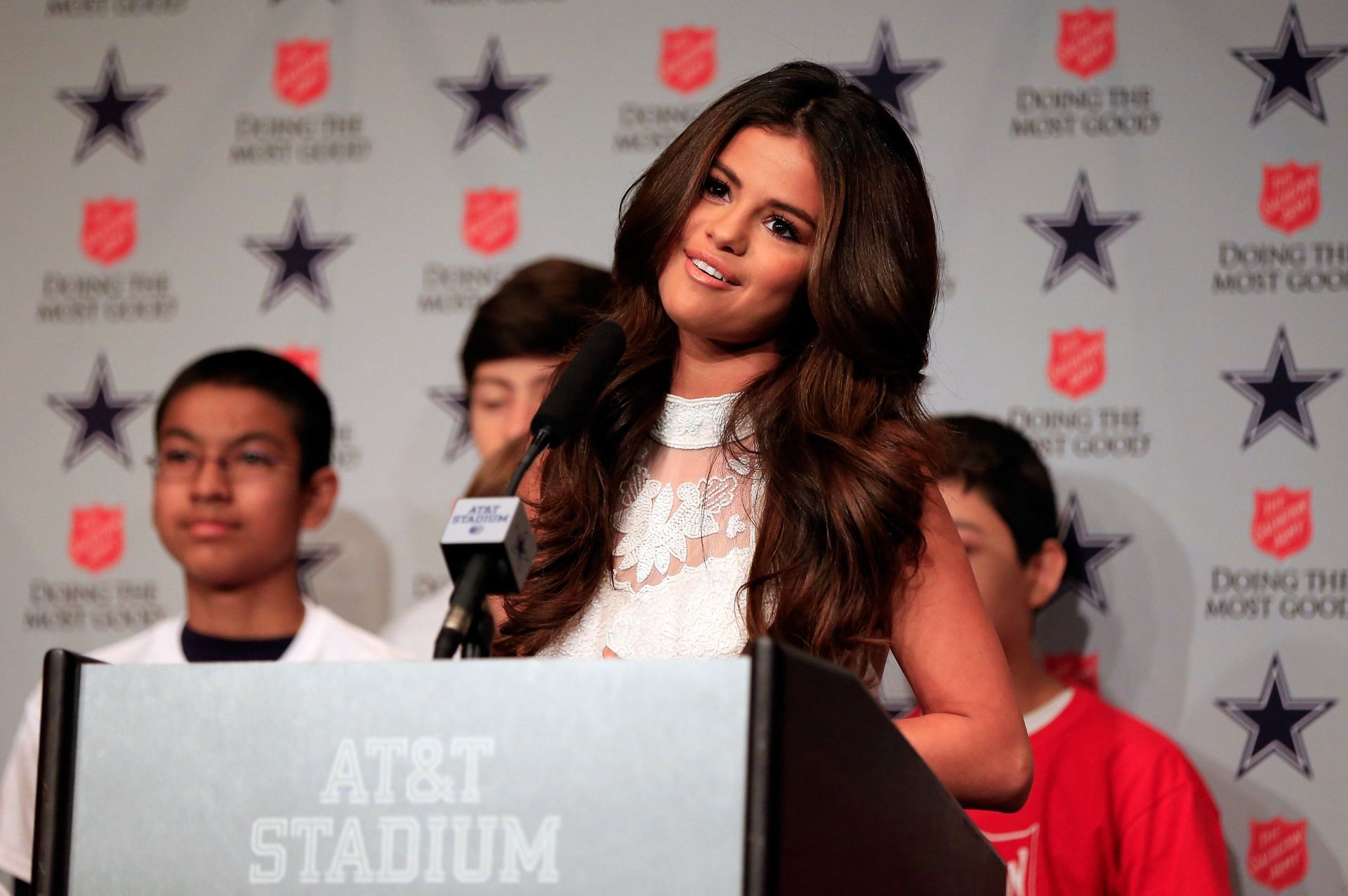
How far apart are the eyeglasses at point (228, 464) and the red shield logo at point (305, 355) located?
0.36m

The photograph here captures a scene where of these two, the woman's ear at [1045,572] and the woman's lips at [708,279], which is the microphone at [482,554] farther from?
the woman's ear at [1045,572]

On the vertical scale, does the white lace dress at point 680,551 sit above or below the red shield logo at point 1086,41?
below

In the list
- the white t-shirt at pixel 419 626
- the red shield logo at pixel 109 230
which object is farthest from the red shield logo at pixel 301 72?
the white t-shirt at pixel 419 626

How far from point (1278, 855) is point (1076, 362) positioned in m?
0.94

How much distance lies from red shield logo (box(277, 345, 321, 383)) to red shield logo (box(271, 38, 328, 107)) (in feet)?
1.78

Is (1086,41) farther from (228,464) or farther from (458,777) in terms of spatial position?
(458,777)

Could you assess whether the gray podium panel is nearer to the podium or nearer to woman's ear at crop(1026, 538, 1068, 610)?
the podium

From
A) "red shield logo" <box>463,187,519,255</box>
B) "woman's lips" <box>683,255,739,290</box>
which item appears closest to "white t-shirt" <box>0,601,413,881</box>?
"red shield logo" <box>463,187,519,255</box>

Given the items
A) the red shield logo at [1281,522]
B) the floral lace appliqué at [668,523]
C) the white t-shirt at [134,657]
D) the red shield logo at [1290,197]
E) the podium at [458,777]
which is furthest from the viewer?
the red shield logo at [1290,197]

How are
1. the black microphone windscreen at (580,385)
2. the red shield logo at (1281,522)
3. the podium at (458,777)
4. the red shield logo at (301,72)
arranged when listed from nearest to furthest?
the podium at (458,777)
the black microphone windscreen at (580,385)
the red shield logo at (1281,522)
the red shield logo at (301,72)

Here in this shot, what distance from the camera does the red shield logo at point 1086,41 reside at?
9.32 ft

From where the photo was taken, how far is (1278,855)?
2.54 metres

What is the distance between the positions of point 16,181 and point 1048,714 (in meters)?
2.48

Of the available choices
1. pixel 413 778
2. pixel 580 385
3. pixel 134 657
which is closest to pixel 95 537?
pixel 134 657
